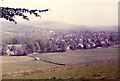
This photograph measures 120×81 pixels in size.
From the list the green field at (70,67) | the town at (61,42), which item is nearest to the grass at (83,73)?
the green field at (70,67)

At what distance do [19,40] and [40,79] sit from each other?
2014 millimetres

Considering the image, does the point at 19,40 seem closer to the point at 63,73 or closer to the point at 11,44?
the point at 11,44

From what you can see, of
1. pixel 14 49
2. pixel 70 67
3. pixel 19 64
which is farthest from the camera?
pixel 70 67

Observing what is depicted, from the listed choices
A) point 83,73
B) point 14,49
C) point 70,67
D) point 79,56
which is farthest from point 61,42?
point 14,49

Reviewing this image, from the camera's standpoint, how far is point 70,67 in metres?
13.9

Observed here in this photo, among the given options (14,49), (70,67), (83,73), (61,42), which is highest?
(61,42)

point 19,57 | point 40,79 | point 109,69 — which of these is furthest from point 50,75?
point 109,69

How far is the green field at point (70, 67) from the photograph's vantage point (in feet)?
44.3

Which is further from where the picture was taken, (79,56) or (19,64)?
(79,56)

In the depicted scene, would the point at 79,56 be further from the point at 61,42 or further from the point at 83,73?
the point at 61,42

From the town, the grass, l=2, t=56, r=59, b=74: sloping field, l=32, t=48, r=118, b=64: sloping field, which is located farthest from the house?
the grass

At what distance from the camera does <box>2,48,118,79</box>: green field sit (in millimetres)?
13495

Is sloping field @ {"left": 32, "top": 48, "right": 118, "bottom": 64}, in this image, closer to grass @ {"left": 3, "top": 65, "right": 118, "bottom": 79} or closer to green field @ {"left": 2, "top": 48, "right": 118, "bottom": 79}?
green field @ {"left": 2, "top": 48, "right": 118, "bottom": 79}

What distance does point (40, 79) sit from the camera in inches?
530
